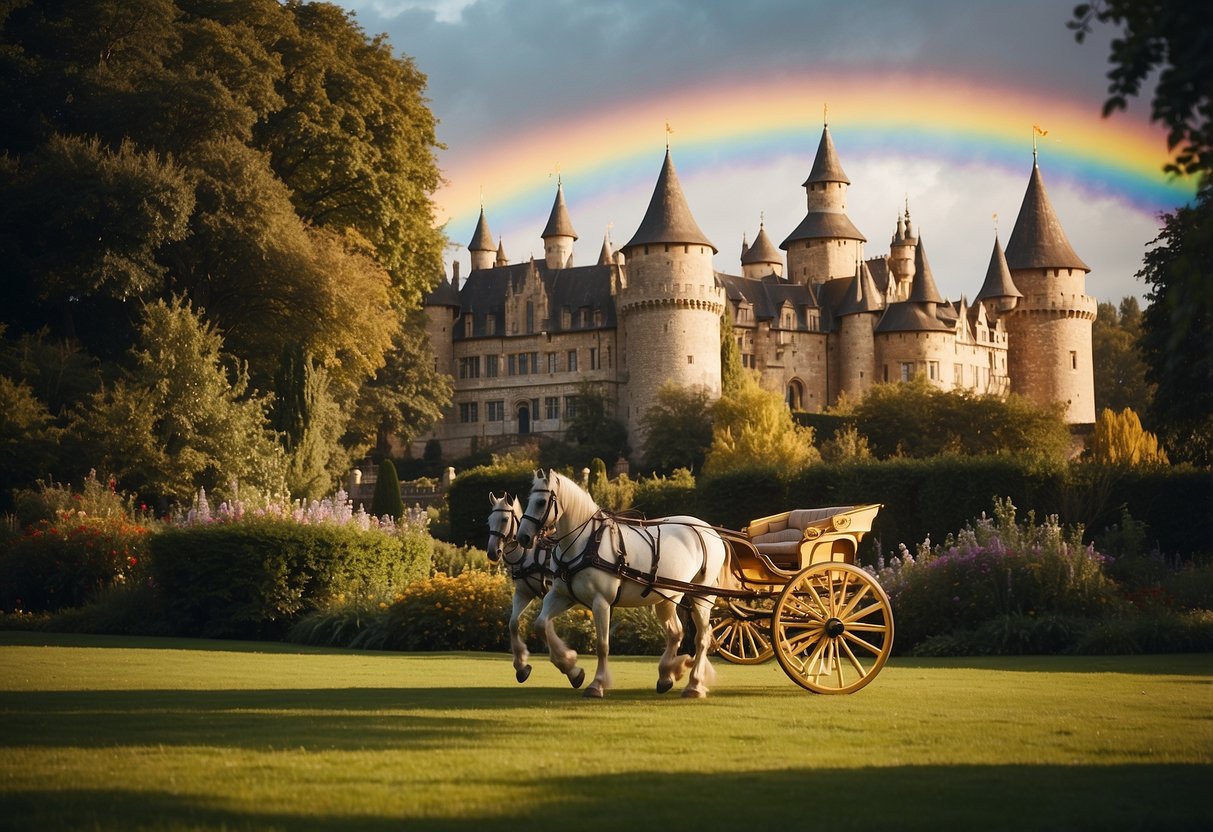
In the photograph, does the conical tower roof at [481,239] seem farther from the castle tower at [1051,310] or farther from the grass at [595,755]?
the grass at [595,755]

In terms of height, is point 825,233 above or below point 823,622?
above

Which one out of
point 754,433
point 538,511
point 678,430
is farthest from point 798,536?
point 678,430

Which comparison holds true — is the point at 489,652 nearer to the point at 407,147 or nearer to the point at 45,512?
the point at 45,512

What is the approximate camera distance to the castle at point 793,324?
75062 mm

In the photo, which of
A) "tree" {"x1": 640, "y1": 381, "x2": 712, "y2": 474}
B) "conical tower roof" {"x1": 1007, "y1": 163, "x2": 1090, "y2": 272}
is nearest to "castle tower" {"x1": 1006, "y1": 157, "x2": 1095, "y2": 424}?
"conical tower roof" {"x1": 1007, "y1": 163, "x2": 1090, "y2": 272}

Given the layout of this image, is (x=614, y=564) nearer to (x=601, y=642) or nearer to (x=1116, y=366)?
(x=601, y=642)

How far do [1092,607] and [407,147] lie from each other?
2614 centimetres

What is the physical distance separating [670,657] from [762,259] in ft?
302

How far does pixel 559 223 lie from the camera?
99938 millimetres

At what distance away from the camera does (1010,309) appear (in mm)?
89000

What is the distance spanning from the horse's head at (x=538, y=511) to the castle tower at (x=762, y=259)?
91295mm

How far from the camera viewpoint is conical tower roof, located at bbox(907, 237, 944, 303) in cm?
8412

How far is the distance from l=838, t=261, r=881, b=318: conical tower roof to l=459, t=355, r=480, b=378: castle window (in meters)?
21.0

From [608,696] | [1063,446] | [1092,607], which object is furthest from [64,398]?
[1063,446]
